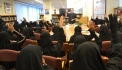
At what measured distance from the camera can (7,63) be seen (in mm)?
3184

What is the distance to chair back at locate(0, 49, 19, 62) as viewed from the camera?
3084 millimetres

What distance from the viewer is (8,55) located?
10.2 ft

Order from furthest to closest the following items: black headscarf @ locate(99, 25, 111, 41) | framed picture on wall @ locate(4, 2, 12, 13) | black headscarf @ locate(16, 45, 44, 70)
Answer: framed picture on wall @ locate(4, 2, 12, 13) → black headscarf @ locate(99, 25, 111, 41) → black headscarf @ locate(16, 45, 44, 70)

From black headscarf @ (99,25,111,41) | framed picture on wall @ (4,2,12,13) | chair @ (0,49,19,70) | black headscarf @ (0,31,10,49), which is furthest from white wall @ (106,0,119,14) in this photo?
chair @ (0,49,19,70)

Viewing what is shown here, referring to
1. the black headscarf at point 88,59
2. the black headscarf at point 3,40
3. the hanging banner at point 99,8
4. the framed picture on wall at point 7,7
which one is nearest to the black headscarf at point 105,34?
the black headscarf at point 3,40

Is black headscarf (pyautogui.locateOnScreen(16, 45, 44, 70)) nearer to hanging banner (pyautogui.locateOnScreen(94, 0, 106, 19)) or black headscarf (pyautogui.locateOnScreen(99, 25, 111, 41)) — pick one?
black headscarf (pyautogui.locateOnScreen(99, 25, 111, 41))

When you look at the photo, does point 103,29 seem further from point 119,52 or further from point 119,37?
point 119,52

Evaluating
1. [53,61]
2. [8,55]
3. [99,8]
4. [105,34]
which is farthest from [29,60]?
[99,8]

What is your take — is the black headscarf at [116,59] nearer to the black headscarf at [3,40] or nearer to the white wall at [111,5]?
the black headscarf at [3,40]

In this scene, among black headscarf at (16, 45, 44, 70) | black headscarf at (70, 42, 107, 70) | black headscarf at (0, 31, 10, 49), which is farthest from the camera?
black headscarf at (0, 31, 10, 49)

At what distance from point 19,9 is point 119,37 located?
54.0ft

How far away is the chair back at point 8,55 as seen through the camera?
121 inches

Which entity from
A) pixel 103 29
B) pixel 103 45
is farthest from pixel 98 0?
pixel 103 45

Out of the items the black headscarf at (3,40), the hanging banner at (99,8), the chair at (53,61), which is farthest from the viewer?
the hanging banner at (99,8)
